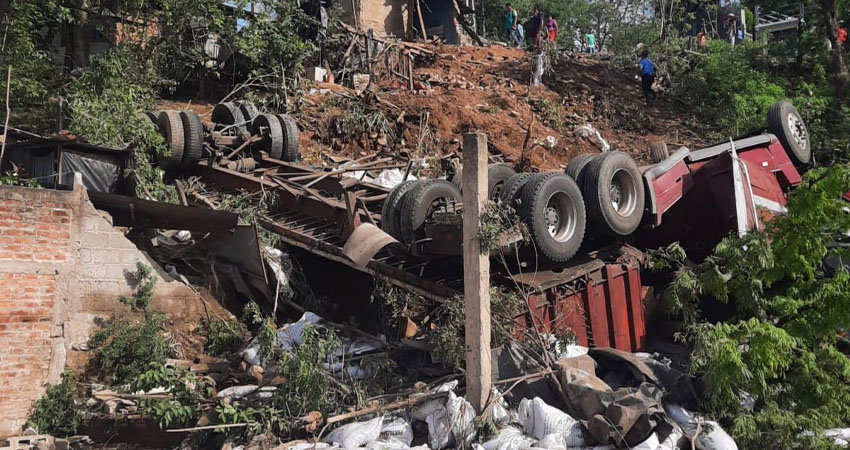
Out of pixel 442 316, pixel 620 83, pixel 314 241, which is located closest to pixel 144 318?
pixel 314 241

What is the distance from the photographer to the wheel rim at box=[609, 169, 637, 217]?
297 inches

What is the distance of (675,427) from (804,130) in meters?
6.13

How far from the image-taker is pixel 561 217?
708 centimetres

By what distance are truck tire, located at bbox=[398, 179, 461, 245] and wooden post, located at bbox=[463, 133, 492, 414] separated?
1.49 meters

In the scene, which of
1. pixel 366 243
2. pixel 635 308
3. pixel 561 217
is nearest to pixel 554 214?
pixel 561 217

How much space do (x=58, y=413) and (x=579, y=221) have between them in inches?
211

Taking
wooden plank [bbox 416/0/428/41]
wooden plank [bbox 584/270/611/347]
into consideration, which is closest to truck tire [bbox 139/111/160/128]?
wooden plank [bbox 584/270/611/347]

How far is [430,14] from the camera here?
1104 inches

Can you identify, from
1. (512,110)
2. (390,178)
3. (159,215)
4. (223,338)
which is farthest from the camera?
(512,110)

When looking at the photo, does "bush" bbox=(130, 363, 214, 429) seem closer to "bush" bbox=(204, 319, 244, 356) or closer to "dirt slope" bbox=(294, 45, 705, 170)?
"bush" bbox=(204, 319, 244, 356)

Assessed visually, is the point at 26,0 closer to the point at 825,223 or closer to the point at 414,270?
the point at 414,270

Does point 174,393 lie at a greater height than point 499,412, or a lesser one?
greater

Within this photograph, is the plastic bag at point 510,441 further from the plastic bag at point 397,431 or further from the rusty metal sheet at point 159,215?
the rusty metal sheet at point 159,215

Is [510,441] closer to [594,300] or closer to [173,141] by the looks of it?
[594,300]
